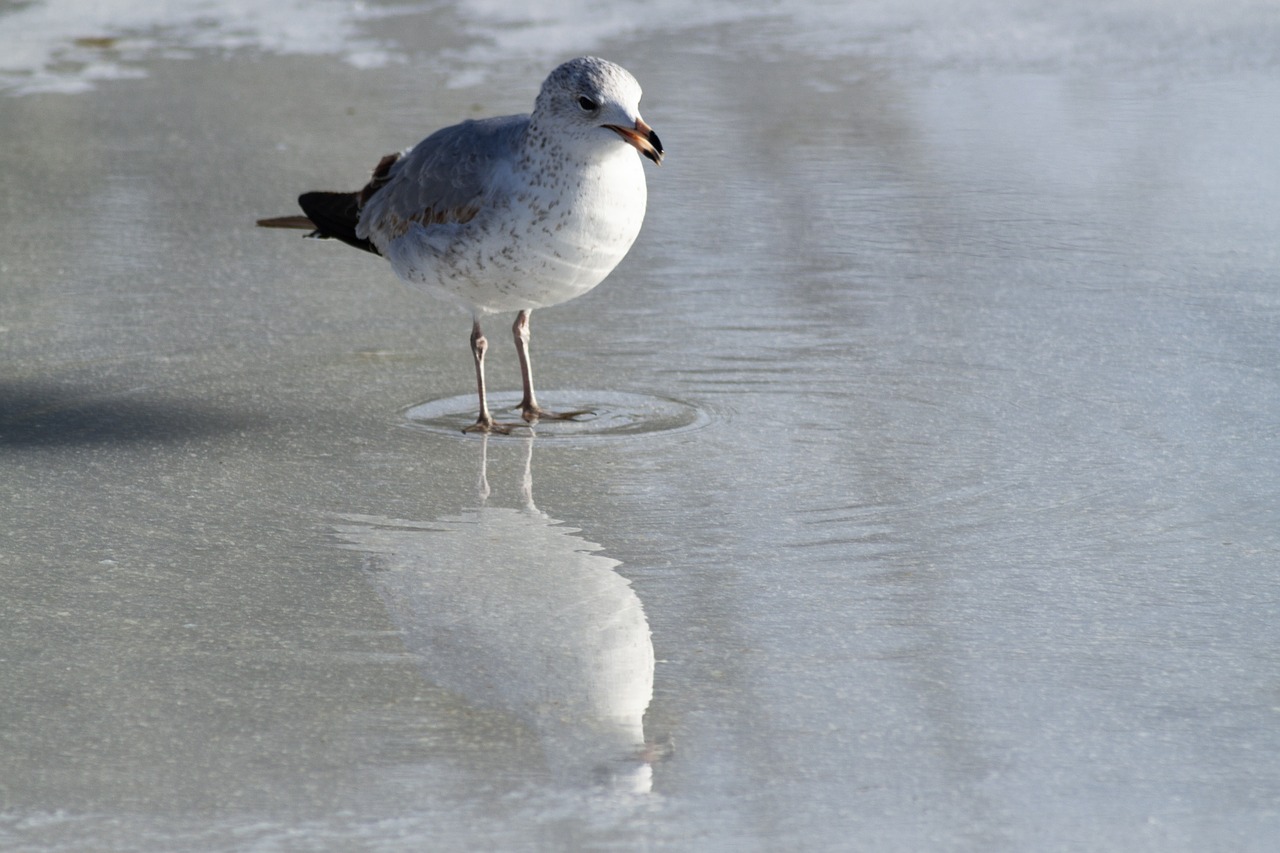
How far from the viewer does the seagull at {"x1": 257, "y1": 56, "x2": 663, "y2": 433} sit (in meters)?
4.33

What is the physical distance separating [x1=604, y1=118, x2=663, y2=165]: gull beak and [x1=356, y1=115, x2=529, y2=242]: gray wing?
32 cm

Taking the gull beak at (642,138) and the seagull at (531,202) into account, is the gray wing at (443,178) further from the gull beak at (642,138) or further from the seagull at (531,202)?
the gull beak at (642,138)

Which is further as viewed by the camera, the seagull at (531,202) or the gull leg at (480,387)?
the gull leg at (480,387)

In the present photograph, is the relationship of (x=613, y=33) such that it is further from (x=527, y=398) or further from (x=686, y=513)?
(x=686, y=513)

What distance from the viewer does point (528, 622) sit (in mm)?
3307

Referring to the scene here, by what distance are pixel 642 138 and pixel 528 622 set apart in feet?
4.59

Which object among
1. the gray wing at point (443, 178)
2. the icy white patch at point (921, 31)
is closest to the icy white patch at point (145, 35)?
the icy white patch at point (921, 31)

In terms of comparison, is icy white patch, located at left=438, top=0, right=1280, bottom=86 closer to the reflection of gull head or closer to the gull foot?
the gull foot

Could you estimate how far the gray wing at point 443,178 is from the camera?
4516mm

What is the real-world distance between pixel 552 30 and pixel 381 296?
5623mm

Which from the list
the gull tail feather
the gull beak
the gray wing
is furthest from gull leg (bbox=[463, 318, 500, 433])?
the gull beak

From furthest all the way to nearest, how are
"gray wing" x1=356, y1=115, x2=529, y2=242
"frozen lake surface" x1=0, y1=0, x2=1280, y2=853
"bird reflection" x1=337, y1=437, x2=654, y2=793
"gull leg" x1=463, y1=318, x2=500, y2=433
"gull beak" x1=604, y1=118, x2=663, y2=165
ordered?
"gull leg" x1=463, y1=318, x2=500, y2=433, "gray wing" x1=356, y1=115, x2=529, y2=242, "gull beak" x1=604, y1=118, x2=663, y2=165, "bird reflection" x1=337, y1=437, x2=654, y2=793, "frozen lake surface" x1=0, y1=0, x2=1280, y2=853

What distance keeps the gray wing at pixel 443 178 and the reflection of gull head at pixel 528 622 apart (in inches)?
36.8

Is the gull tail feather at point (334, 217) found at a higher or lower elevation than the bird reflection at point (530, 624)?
higher
